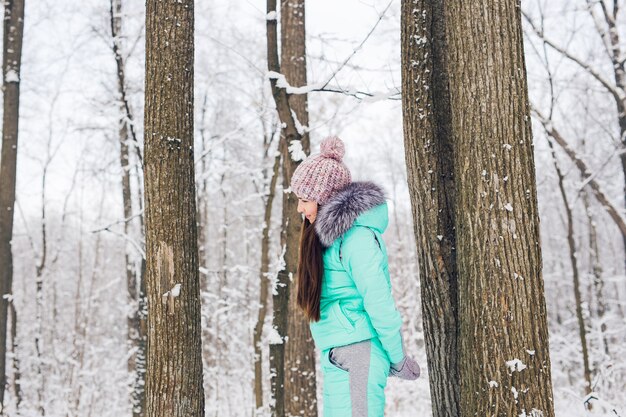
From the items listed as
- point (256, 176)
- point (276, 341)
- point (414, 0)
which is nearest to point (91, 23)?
point (256, 176)

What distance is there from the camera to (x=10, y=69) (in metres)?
8.62

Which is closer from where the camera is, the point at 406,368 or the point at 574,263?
the point at 406,368

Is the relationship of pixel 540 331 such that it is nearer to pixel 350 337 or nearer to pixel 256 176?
pixel 350 337

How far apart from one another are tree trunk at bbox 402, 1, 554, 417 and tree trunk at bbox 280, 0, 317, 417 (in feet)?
10.5

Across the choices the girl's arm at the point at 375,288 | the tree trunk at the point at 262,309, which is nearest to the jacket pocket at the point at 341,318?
the girl's arm at the point at 375,288

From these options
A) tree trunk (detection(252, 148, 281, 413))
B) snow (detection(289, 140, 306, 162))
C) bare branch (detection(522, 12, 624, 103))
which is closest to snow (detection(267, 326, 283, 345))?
snow (detection(289, 140, 306, 162))

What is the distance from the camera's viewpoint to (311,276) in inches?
115

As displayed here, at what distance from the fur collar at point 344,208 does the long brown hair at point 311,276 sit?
64 millimetres

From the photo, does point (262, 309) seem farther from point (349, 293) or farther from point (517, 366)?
point (517, 366)

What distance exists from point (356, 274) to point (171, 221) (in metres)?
1.33

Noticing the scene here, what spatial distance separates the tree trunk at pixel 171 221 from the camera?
3.32m

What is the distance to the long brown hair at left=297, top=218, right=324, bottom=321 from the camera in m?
2.91

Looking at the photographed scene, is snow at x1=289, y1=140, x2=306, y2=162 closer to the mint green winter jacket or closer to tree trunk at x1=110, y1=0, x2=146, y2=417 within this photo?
the mint green winter jacket

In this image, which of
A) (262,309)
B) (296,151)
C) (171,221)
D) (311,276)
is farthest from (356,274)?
(262,309)
